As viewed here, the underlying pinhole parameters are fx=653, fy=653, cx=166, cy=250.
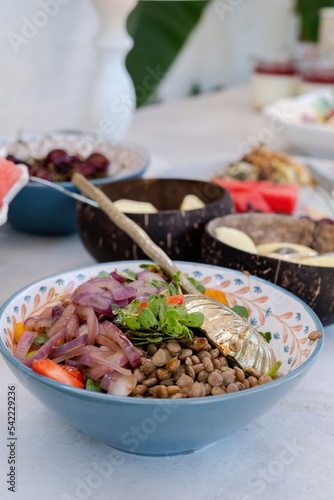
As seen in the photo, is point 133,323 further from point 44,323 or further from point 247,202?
point 247,202

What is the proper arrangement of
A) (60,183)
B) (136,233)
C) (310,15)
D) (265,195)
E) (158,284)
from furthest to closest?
(310,15)
(265,195)
(60,183)
(136,233)
(158,284)

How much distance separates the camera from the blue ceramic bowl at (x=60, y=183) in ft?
3.78

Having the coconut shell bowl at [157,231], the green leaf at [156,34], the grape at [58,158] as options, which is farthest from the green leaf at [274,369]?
the green leaf at [156,34]

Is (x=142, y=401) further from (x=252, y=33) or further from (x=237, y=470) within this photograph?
(x=252, y=33)

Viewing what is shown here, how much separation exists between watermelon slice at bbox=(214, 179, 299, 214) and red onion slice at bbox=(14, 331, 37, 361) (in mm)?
647

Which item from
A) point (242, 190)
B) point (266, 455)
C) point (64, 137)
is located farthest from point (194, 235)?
point (64, 137)

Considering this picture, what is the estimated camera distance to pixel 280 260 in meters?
0.86

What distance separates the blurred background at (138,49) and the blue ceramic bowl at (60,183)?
34cm

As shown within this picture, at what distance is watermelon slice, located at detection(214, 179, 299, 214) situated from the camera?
4.12 ft

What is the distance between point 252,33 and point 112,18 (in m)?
2.16

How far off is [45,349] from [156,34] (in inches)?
81.2

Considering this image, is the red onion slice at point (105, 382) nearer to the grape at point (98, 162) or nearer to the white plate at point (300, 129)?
the grape at point (98, 162)

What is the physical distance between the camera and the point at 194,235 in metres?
1.01

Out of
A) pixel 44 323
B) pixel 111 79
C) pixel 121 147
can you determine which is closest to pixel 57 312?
pixel 44 323
